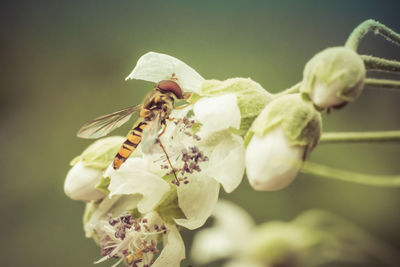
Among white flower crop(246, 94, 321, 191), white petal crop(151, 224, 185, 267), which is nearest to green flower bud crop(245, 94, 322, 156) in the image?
white flower crop(246, 94, 321, 191)

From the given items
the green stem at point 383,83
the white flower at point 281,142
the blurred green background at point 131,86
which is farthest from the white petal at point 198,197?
the blurred green background at point 131,86

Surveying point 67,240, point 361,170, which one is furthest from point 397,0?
point 67,240

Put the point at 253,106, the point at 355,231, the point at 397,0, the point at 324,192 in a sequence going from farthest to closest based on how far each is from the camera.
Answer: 1. the point at 324,192
2. the point at 397,0
3. the point at 253,106
4. the point at 355,231

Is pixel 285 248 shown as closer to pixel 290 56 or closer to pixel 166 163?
pixel 166 163

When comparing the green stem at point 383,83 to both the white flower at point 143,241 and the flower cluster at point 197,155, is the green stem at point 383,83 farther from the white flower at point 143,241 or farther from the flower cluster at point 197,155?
the white flower at point 143,241

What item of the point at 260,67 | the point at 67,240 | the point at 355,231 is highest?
the point at 355,231

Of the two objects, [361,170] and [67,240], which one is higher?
[361,170]

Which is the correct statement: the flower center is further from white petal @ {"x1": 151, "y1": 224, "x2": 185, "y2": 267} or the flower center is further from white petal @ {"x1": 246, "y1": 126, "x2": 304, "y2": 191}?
white petal @ {"x1": 246, "y1": 126, "x2": 304, "y2": 191}
